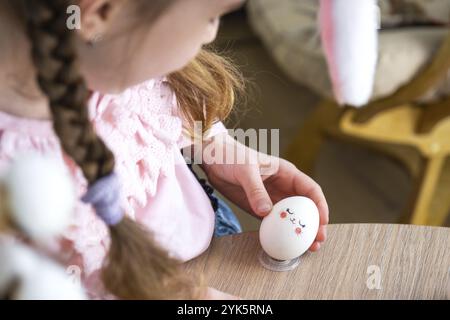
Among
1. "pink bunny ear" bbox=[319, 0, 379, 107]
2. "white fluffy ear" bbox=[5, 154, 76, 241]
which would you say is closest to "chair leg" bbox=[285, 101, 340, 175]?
"pink bunny ear" bbox=[319, 0, 379, 107]

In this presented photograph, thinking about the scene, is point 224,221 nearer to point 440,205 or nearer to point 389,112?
point 389,112

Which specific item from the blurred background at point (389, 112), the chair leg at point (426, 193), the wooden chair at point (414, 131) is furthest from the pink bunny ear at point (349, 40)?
the chair leg at point (426, 193)

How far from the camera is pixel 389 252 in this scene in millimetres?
643

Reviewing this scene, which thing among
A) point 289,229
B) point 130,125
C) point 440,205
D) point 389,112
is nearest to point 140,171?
point 130,125

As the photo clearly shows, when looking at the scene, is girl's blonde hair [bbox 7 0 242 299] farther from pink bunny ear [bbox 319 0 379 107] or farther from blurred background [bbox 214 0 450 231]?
blurred background [bbox 214 0 450 231]

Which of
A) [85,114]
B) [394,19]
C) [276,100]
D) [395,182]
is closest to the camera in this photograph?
[85,114]

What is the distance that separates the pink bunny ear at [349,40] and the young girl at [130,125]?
0.23 feet

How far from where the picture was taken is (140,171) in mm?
617

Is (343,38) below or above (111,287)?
above

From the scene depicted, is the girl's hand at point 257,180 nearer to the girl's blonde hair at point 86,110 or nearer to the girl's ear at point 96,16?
the girl's blonde hair at point 86,110

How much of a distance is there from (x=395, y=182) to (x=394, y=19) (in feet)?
1.42

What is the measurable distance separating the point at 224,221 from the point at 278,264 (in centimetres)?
16

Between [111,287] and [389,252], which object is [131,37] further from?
[389,252]

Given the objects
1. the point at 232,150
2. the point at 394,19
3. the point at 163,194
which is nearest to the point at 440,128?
the point at 394,19
